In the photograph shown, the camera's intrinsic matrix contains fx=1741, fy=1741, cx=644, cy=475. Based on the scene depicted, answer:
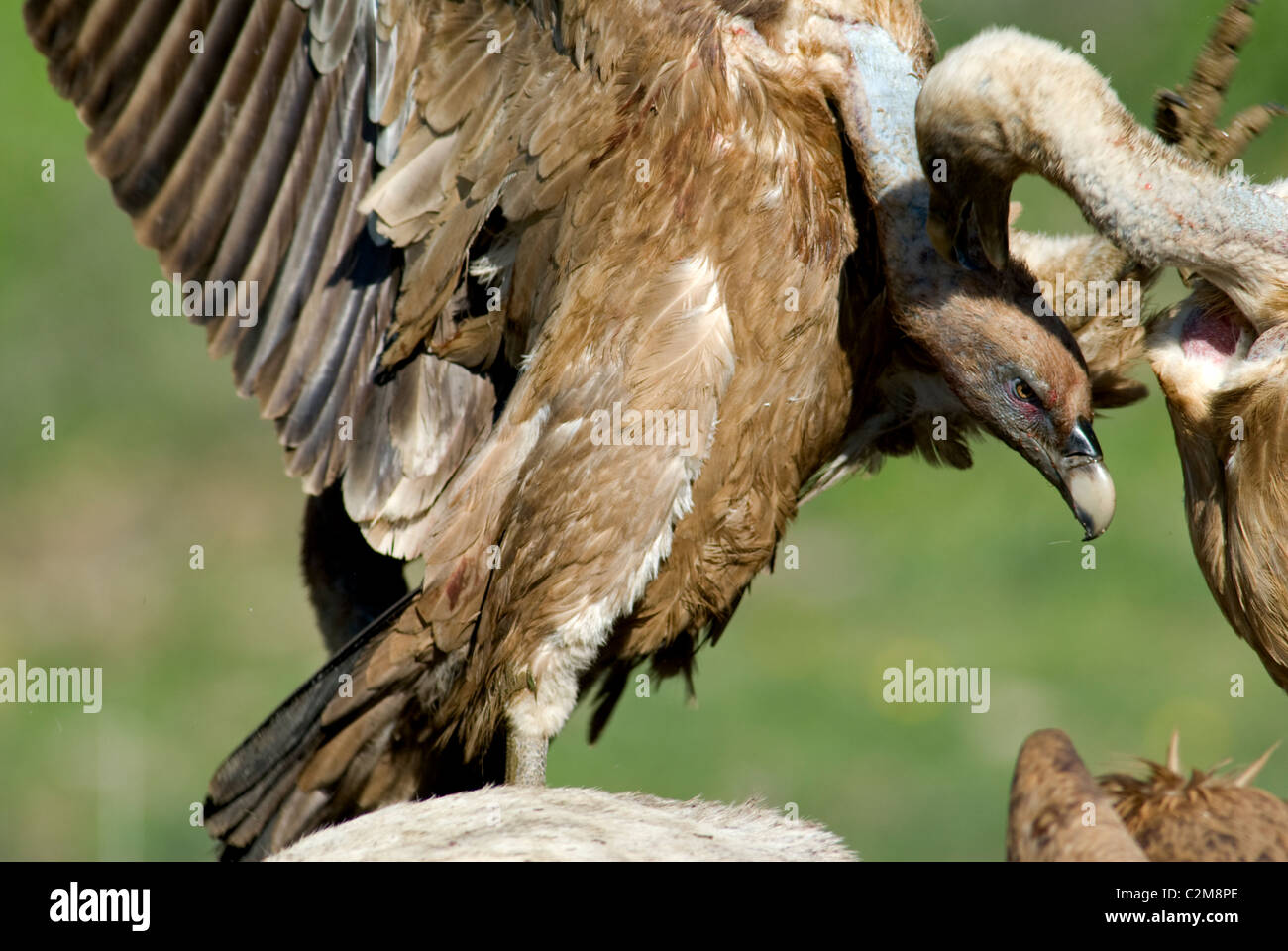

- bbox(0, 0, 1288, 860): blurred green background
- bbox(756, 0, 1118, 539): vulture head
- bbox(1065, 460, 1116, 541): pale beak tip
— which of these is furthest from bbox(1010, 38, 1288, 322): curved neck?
bbox(0, 0, 1288, 860): blurred green background

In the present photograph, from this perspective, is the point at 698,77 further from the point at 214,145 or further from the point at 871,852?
the point at 871,852

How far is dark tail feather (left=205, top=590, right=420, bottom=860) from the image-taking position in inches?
176

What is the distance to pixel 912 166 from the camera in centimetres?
410

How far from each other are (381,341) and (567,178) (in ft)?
2.53

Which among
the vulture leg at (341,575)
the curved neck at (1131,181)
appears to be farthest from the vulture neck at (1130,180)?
the vulture leg at (341,575)

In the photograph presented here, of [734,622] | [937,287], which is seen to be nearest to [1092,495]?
[937,287]

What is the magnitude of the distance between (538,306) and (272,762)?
1.37m

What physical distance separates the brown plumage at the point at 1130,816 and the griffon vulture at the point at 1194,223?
568mm

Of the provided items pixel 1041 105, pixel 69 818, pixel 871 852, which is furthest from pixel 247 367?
pixel 69 818

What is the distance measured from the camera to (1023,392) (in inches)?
159

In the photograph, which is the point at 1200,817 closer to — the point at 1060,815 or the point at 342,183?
the point at 1060,815

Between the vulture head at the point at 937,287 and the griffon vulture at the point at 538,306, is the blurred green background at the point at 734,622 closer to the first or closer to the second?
the griffon vulture at the point at 538,306

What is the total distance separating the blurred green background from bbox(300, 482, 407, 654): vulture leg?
3.13 m

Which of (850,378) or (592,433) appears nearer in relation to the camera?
(592,433)
